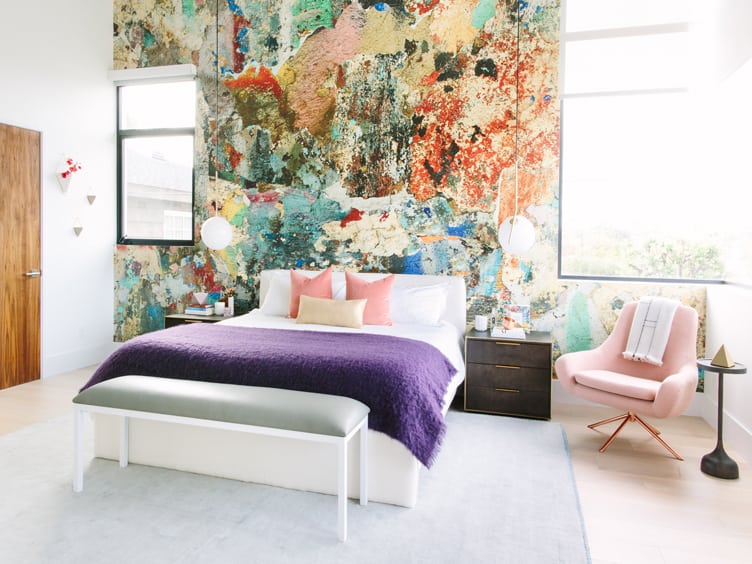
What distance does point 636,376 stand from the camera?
3.71 m

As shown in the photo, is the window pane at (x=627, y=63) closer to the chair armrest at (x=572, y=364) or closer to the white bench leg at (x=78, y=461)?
the chair armrest at (x=572, y=364)

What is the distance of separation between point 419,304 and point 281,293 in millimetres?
1195

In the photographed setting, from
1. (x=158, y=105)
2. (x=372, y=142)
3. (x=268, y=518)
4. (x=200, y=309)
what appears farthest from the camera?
(x=158, y=105)

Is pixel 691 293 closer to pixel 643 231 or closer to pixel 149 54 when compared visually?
pixel 643 231

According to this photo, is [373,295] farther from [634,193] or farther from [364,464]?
[634,193]

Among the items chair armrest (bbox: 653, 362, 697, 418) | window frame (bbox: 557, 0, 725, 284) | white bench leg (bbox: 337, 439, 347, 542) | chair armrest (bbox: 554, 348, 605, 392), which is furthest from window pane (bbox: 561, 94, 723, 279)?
white bench leg (bbox: 337, 439, 347, 542)

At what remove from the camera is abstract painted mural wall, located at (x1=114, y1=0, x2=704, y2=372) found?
4.38m

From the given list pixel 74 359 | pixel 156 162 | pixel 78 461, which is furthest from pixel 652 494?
pixel 156 162

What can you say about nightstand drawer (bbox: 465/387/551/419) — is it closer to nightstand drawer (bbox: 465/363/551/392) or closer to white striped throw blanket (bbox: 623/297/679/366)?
nightstand drawer (bbox: 465/363/551/392)

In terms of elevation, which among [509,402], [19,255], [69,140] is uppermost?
[69,140]

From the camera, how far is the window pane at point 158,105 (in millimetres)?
5383

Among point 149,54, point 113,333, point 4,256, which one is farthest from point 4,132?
point 113,333

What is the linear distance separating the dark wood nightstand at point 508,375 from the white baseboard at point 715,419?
1.76 feet

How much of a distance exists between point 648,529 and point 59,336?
16.2 feet
